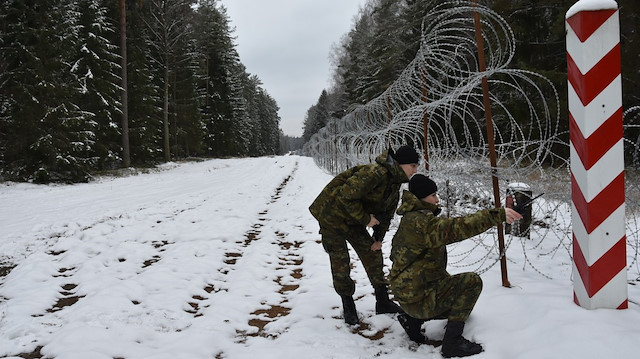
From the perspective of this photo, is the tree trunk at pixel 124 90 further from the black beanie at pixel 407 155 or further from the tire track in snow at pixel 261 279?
the black beanie at pixel 407 155

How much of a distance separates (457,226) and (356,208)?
0.91 metres

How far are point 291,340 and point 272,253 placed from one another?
9.01 ft

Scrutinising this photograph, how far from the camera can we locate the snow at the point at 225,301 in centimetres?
250

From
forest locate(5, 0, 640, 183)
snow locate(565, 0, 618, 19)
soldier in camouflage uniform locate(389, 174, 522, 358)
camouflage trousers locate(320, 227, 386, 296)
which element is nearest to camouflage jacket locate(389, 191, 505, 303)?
soldier in camouflage uniform locate(389, 174, 522, 358)

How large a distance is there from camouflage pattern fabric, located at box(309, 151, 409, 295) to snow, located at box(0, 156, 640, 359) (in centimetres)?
50

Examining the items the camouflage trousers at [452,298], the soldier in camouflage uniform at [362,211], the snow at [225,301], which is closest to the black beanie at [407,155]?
the soldier in camouflage uniform at [362,211]

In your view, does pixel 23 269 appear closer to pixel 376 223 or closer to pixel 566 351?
pixel 376 223

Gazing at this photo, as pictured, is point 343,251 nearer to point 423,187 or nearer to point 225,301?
point 423,187

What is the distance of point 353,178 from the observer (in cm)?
310

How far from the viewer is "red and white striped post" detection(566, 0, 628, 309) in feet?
7.34

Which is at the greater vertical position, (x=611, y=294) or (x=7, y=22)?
(x=7, y=22)

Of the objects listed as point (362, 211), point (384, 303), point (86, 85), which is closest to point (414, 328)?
point (384, 303)

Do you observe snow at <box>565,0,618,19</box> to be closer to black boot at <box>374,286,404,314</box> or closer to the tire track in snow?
black boot at <box>374,286,404,314</box>

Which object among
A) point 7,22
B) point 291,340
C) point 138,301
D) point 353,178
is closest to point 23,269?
point 138,301
